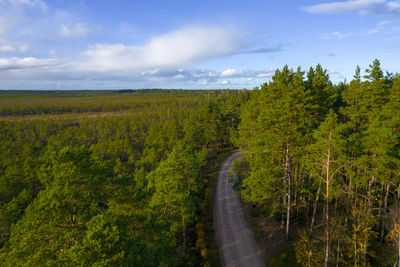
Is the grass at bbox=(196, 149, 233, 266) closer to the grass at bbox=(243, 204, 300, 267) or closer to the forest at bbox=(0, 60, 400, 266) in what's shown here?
the forest at bbox=(0, 60, 400, 266)

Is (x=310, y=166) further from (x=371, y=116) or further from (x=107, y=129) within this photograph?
(x=107, y=129)

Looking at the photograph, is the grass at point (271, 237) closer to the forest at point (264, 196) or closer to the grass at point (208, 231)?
the forest at point (264, 196)

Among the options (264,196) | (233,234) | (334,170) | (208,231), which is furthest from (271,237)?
(334,170)

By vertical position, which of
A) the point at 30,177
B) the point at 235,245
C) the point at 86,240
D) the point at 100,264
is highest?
the point at 86,240

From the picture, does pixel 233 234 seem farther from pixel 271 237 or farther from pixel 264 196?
pixel 264 196

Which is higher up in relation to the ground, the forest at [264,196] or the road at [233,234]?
the forest at [264,196]

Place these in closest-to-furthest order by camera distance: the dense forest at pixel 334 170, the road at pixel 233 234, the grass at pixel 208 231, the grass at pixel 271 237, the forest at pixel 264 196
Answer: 1. the forest at pixel 264 196
2. the dense forest at pixel 334 170
3. the grass at pixel 271 237
4. the road at pixel 233 234
5. the grass at pixel 208 231

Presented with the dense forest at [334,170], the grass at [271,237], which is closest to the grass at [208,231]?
the grass at [271,237]

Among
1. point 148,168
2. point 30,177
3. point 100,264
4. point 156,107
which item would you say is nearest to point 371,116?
point 100,264
